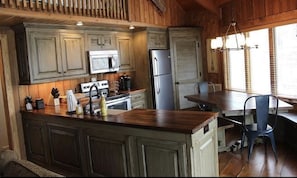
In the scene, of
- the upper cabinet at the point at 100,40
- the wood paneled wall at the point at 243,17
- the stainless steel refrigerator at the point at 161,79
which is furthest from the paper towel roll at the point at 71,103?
the wood paneled wall at the point at 243,17

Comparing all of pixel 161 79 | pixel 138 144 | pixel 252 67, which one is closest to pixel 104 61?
pixel 161 79

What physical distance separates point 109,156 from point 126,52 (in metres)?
3.78

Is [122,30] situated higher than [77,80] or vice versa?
[122,30]

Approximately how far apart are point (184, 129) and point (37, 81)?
2.78 m

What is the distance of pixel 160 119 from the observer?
243 centimetres

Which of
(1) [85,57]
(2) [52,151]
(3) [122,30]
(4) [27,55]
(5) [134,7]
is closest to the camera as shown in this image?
(2) [52,151]

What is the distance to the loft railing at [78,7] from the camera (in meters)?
3.41

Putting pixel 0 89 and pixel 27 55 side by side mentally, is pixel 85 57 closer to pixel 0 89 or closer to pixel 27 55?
pixel 27 55

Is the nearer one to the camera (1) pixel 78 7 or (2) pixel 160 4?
(1) pixel 78 7

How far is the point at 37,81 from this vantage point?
3.96 meters

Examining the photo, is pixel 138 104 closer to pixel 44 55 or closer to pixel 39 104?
pixel 39 104

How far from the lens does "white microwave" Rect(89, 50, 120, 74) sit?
15.6 feet

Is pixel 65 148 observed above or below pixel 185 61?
below

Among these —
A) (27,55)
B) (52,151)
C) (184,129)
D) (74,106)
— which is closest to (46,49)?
(27,55)
